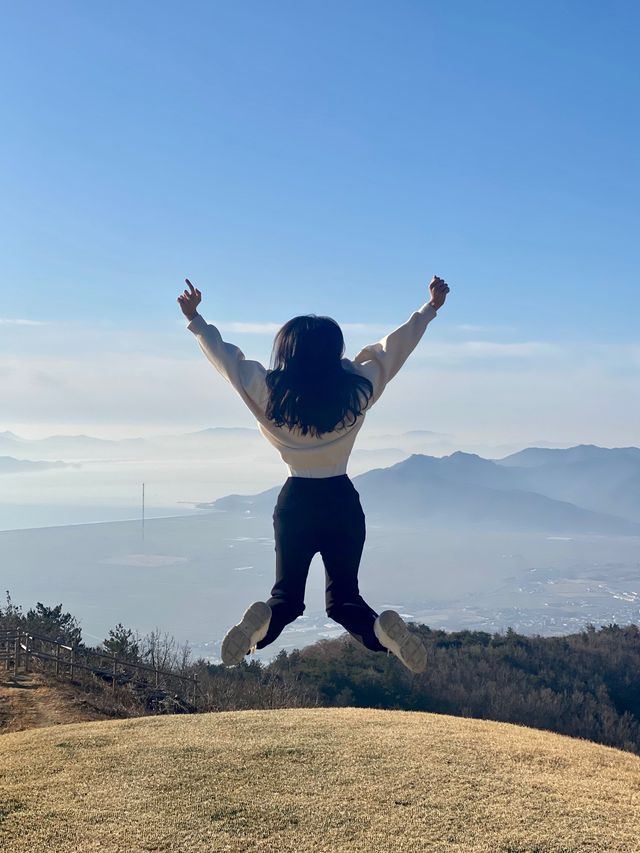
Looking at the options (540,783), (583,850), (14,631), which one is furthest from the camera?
(14,631)

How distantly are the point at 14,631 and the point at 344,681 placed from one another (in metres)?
9.91

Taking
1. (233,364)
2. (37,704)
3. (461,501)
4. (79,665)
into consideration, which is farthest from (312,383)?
(461,501)

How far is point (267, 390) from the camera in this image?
546cm

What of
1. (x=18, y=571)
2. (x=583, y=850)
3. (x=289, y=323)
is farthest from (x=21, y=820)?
(x=18, y=571)

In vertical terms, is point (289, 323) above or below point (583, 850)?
above

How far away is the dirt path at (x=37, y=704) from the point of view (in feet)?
53.6

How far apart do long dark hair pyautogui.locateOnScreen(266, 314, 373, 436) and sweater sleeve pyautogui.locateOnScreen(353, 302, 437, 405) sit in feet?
0.72

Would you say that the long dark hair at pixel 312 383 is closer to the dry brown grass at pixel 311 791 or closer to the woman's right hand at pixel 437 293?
the woman's right hand at pixel 437 293

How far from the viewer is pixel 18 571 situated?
3612 inches

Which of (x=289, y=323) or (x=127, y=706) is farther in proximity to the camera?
(x=127, y=706)

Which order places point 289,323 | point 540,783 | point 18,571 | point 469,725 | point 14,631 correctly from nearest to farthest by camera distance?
1. point 289,323
2. point 540,783
3. point 469,725
4. point 14,631
5. point 18,571

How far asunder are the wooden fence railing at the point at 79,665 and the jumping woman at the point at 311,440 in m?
15.1

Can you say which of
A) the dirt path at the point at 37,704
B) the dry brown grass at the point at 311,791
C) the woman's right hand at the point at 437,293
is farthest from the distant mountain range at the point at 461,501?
the woman's right hand at the point at 437,293

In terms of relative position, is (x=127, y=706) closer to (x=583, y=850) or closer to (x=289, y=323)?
(x=583, y=850)
